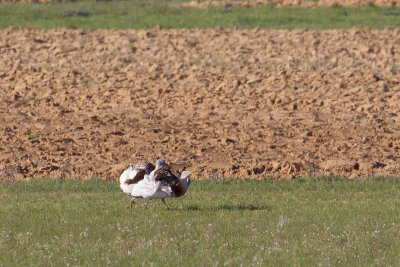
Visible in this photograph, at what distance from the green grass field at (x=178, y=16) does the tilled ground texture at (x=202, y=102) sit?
228 centimetres

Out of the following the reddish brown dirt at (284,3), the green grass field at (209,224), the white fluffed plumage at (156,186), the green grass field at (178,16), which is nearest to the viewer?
the green grass field at (209,224)

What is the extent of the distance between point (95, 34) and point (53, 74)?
522 centimetres

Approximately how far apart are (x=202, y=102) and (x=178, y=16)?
12.8 metres

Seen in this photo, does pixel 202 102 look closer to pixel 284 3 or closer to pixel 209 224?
pixel 209 224

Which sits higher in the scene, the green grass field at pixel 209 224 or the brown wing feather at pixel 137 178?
the brown wing feather at pixel 137 178

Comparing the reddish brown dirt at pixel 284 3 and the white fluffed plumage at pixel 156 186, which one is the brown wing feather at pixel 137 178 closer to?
the white fluffed plumage at pixel 156 186

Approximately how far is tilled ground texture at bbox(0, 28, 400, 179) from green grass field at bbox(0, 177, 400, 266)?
0.96m

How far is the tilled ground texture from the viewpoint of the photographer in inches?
638

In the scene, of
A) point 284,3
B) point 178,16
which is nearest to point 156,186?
point 178,16

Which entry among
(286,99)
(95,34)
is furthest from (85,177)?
(95,34)

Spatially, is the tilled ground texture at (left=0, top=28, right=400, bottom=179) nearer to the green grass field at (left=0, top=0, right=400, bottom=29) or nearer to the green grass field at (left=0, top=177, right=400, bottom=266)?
the green grass field at (left=0, top=177, right=400, bottom=266)

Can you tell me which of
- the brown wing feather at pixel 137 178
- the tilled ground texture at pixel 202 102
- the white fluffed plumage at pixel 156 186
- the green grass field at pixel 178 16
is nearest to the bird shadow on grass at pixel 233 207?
the white fluffed plumage at pixel 156 186

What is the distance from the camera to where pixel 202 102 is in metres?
21.1

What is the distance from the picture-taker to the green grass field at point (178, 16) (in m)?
31.2
